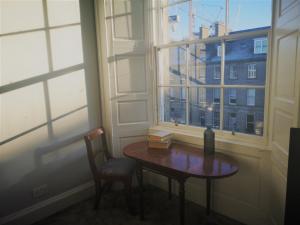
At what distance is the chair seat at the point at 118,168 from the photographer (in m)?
2.24

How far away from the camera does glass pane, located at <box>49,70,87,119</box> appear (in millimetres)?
2275

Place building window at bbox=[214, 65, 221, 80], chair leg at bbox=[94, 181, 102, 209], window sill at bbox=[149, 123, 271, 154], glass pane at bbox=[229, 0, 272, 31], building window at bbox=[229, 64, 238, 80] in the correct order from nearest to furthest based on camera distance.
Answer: glass pane at bbox=[229, 0, 272, 31] → window sill at bbox=[149, 123, 271, 154] → building window at bbox=[229, 64, 238, 80] → building window at bbox=[214, 65, 221, 80] → chair leg at bbox=[94, 181, 102, 209]

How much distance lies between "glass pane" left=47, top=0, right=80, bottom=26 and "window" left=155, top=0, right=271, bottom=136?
3.01ft

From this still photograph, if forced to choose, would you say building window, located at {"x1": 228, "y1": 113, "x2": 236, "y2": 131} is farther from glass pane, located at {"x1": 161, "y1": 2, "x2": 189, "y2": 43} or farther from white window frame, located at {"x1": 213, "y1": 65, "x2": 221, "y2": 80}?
glass pane, located at {"x1": 161, "y1": 2, "x2": 189, "y2": 43}

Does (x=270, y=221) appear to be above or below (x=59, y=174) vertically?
below

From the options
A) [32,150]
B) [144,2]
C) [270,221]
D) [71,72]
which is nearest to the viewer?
[270,221]

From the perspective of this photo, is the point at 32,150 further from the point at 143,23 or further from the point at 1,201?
the point at 143,23

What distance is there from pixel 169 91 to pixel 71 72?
1.12 metres

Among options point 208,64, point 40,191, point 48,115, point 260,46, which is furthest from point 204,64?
point 40,191

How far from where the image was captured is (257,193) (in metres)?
2.01

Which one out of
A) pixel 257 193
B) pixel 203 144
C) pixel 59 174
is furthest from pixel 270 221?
pixel 59 174

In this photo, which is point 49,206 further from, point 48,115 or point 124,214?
point 48,115

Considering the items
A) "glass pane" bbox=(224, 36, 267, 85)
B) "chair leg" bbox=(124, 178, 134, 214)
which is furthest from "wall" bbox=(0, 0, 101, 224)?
"glass pane" bbox=(224, 36, 267, 85)

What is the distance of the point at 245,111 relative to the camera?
2.11m
